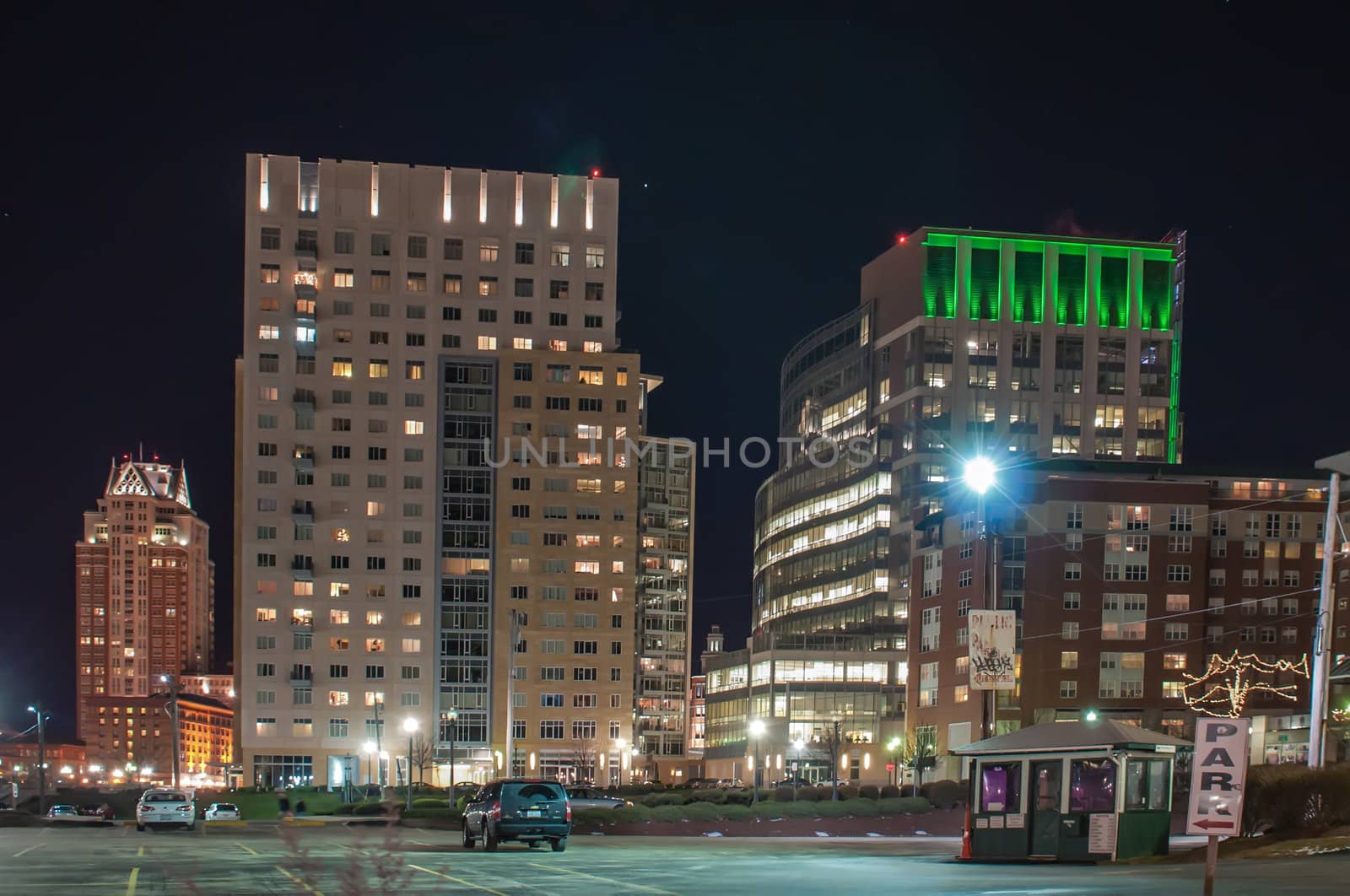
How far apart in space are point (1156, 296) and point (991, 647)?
147974mm

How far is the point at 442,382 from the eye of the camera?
150 meters

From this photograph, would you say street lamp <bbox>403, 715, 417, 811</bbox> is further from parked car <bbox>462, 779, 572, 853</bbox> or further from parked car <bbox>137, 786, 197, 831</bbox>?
parked car <bbox>462, 779, 572, 853</bbox>

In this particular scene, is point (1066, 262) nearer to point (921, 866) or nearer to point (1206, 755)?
point (921, 866)

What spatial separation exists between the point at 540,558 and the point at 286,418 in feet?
90.3

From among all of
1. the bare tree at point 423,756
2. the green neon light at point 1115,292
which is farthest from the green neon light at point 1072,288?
the bare tree at point 423,756

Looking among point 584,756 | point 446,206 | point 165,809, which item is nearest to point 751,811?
point 165,809

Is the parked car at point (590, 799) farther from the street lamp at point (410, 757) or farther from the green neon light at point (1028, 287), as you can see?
the green neon light at point (1028, 287)

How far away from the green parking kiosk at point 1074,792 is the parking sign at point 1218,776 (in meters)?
15.6

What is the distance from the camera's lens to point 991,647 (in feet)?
105

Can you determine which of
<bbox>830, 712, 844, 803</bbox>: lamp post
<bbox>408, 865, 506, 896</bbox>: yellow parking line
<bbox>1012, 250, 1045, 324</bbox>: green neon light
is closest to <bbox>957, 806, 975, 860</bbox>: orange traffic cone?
<bbox>408, 865, 506, 896</bbox>: yellow parking line

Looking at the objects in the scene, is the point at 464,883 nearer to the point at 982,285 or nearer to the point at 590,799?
the point at 590,799

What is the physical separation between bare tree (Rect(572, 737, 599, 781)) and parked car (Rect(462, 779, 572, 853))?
104742 millimetres

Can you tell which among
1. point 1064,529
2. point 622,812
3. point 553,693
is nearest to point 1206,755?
point 622,812

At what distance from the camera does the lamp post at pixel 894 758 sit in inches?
5212
